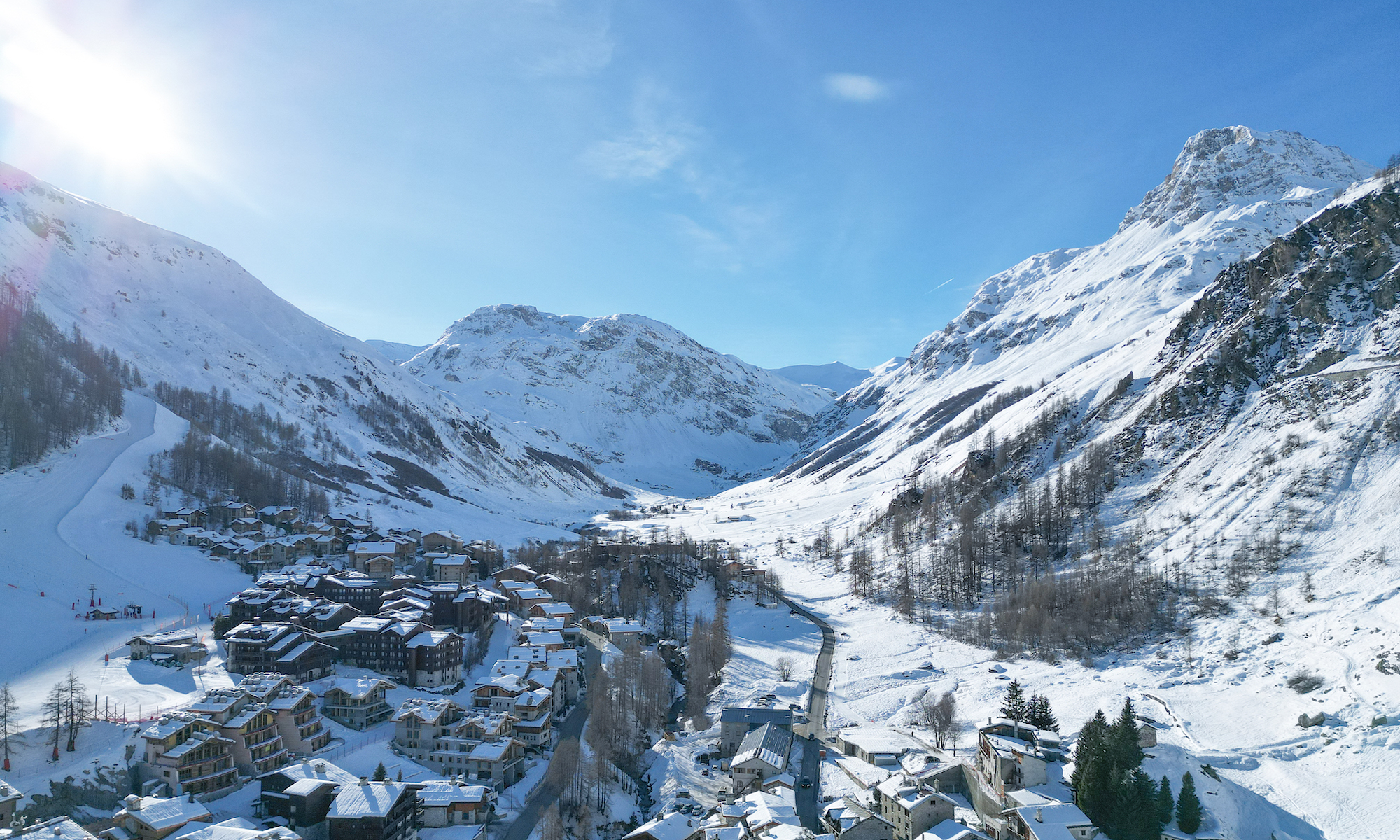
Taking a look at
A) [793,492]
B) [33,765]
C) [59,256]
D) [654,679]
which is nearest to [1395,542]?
[654,679]

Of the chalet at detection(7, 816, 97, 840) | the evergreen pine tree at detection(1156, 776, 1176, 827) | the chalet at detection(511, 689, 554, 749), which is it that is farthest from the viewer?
the chalet at detection(511, 689, 554, 749)

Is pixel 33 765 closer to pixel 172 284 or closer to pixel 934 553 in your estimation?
pixel 934 553

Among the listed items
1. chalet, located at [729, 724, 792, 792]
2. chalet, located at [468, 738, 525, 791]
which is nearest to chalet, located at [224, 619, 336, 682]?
chalet, located at [468, 738, 525, 791]

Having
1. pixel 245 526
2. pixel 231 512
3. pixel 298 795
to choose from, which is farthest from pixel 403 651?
pixel 231 512

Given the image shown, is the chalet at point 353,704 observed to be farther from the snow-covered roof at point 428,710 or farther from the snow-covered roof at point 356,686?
the snow-covered roof at point 428,710

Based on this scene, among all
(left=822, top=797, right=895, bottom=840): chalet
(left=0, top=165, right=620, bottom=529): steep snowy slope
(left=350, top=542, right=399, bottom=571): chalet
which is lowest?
(left=822, top=797, right=895, bottom=840): chalet

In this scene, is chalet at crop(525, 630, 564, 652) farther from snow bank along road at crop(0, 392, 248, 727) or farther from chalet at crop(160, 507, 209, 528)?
chalet at crop(160, 507, 209, 528)

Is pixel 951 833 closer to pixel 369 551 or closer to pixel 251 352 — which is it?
pixel 369 551

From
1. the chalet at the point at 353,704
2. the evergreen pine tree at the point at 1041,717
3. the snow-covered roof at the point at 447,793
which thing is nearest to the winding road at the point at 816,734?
the evergreen pine tree at the point at 1041,717

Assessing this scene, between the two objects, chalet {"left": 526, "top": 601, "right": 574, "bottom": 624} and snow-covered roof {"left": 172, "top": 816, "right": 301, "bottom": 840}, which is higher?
chalet {"left": 526, "top": 601, "right": 574, "bottom": 624}
